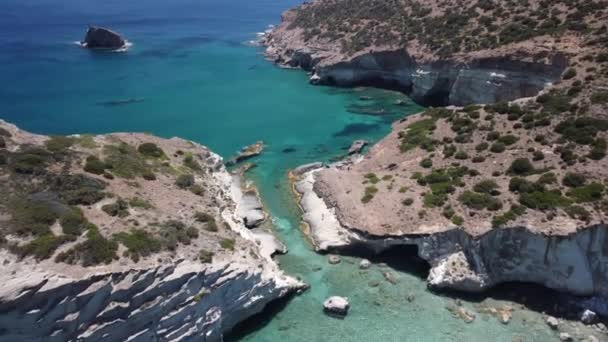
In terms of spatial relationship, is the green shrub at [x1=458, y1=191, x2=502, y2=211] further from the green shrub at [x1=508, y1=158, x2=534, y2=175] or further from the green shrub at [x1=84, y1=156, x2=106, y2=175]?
→ the green shrub at [x1=84, y1=156, x2=106, y2=175]

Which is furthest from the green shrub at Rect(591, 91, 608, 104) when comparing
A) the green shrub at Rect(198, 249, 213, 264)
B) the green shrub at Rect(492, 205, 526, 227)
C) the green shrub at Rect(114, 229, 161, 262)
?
the green shrub at Rect(114, 229, 161, 262)

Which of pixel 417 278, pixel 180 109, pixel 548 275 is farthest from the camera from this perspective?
pixel 180 109

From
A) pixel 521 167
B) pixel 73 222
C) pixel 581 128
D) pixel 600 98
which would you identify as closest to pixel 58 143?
pixel 73 222

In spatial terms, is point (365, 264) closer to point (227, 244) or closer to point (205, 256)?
point (227, 244)

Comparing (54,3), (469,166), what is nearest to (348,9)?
(469,166)

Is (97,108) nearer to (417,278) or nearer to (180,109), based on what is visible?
(180,109)
